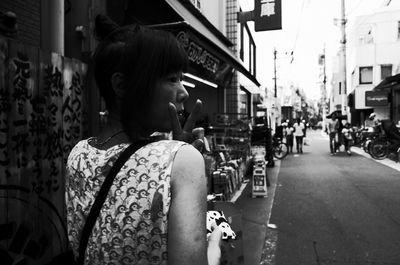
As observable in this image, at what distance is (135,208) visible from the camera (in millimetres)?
1033

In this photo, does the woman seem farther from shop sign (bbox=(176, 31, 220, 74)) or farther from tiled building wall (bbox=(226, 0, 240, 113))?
tiled building wall (bbox=(226, 0, 240, 113))

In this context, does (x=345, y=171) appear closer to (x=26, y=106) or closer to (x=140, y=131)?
(x=26, y=106)

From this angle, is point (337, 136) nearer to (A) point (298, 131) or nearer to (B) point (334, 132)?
(B) point (334, 132)

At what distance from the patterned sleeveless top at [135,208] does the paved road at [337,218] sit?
3859 millimetres

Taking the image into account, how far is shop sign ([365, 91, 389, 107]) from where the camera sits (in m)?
27.1

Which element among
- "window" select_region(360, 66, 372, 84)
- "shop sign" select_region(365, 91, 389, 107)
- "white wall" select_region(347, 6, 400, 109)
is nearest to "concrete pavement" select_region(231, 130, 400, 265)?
"shop sign" select_region(365, 91, 389, 107)

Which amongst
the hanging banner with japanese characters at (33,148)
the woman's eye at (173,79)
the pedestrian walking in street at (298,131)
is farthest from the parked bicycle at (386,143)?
the woman's eye at (173,79)

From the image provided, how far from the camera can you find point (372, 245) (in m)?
5.08

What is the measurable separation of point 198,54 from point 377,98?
24631 mm

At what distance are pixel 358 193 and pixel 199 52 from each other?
16.8 ft

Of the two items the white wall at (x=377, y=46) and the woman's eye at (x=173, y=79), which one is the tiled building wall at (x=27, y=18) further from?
the white wall at (x=377, y=46)

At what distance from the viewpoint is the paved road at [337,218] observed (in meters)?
4.78

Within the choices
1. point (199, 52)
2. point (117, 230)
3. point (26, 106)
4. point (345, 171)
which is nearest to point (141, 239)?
point (117, 230)

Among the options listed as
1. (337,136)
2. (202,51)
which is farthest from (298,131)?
(202,51)
